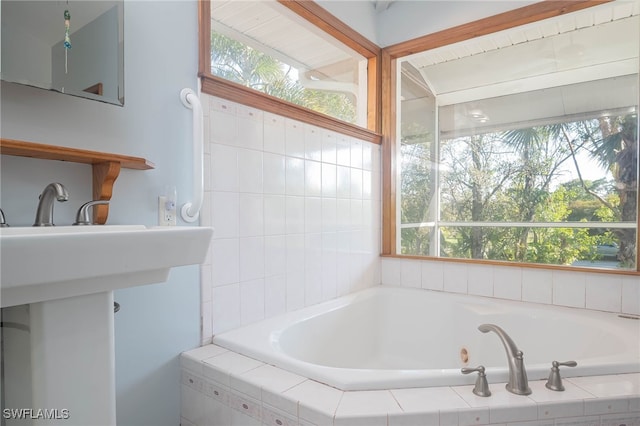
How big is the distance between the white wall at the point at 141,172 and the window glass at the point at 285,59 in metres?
0.30

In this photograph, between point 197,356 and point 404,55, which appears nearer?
Result: point 197,356

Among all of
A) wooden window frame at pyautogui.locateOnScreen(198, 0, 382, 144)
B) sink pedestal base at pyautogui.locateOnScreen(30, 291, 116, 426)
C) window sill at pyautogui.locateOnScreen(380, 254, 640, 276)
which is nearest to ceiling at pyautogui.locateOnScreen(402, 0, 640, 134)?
wooden window frame at pyautogui.locateOnScreen(198, 0, 382, 144)

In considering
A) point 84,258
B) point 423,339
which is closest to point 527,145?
point 423,339

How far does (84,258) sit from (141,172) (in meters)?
0.65

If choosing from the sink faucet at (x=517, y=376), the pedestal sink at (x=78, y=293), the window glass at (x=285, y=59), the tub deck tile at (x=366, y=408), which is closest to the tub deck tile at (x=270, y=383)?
the tub deck tile at (x=366, y=408)

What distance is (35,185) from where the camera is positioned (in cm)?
105

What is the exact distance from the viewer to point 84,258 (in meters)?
0.73

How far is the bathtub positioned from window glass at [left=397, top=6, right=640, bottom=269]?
0.42m

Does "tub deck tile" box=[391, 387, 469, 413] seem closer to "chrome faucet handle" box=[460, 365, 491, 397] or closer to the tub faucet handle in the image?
"chrome faucet handle" box=[460, 365, 491, 397]

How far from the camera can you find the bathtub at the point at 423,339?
1214 millimetres

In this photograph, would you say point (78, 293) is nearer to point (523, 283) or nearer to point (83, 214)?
point (83, 214)

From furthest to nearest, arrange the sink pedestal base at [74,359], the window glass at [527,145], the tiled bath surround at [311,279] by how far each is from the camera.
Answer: the window glass at [527,145]
the tiled bath surround at [311,279]
the sink pedestal base at [74,359]

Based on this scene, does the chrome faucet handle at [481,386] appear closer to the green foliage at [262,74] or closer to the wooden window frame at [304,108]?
the wooden window frame at [304,108]

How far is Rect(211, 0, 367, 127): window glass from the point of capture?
178 centimetres
